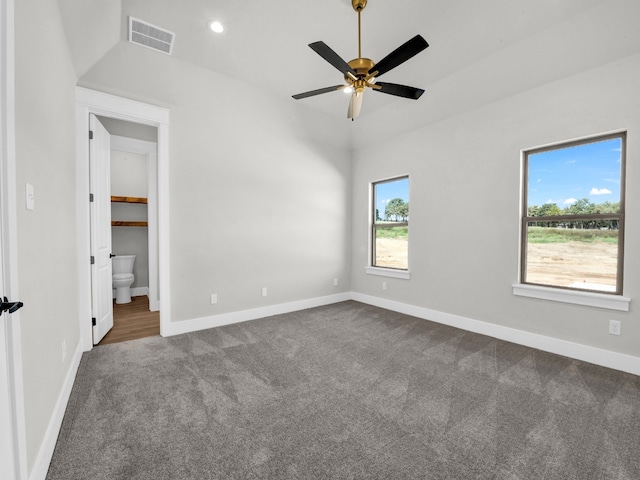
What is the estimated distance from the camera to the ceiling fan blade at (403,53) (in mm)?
1904

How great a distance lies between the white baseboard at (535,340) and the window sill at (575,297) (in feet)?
1.34

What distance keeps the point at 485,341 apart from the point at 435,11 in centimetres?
334

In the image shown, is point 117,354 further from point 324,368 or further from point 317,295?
point 317,295

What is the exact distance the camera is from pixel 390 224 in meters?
4.73

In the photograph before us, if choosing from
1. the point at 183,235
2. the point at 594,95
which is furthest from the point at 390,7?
the point at 183,235

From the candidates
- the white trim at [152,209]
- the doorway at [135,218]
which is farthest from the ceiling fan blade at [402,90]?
the white trim at [152,209]

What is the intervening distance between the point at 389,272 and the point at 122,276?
4407 millimetres

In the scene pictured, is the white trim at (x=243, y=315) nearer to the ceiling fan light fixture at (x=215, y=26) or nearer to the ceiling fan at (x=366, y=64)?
the ceiling fan at (x=366, y=64)

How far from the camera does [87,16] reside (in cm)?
230

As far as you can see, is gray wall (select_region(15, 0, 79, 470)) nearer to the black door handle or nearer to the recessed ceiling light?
the black door handle

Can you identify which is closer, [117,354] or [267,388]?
[267,388]

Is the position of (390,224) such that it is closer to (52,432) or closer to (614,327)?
(614,327)

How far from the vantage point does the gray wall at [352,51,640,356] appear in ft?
8.43

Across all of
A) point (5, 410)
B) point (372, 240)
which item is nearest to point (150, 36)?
point (5, 410)
